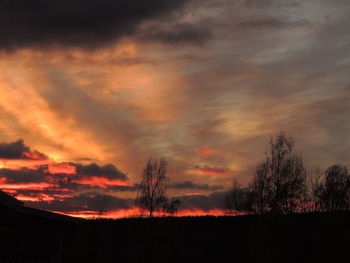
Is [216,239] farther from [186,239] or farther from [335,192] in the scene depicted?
[335,192]

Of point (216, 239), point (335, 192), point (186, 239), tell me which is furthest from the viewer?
point (335, 192)

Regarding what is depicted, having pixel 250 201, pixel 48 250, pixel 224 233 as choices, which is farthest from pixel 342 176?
pixel 48 250

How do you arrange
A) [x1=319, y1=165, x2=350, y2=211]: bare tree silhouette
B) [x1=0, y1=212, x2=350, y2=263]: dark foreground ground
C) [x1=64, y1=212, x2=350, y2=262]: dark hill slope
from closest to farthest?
[x1=0, y1=212, x2=350, y2=263]: dark foreground ground → [x1=64, y1=212, x2=350, y2=262]: dark hill slope → [x1=319, y1=165, x2=350, y2=211]: bare tree silhouette

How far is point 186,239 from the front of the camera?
24766 millimetres

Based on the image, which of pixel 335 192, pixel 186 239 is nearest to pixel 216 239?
pixel 186 239

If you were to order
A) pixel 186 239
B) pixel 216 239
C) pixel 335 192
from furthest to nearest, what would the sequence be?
pixel 335 192
pixel 186 239
pixel 216 239

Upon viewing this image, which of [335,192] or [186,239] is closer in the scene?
[186,239]

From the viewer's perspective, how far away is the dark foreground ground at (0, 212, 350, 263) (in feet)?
66.7

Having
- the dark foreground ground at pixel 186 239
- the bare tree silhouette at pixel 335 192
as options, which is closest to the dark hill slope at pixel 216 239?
the dark foreground ground at pixel 186 239

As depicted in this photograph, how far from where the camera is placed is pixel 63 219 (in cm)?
1908

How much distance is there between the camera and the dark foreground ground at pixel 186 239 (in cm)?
2034

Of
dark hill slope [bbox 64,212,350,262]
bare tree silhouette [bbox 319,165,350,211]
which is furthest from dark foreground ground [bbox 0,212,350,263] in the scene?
bare tree silhouette [bbox 319,165,350,211]

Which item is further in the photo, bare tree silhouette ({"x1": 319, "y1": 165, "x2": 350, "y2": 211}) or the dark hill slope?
bare tree silhouette ({"x1": 319, "y1": 165, "x2": 350, "y2": 211})

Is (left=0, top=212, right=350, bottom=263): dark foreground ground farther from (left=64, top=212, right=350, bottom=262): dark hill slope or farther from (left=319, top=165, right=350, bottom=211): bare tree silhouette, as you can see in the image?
(left=319, top=165, right=350, bottom=211): bare tree silhouette
